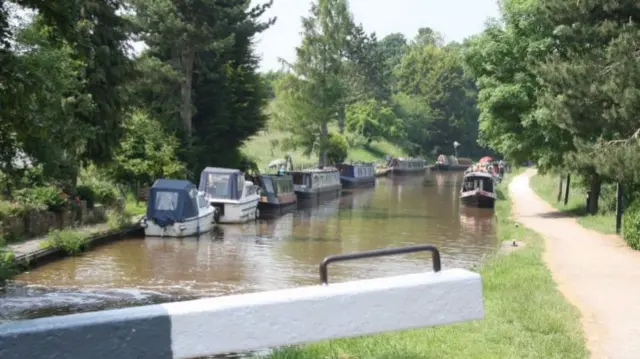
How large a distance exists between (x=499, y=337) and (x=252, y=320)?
4918mm

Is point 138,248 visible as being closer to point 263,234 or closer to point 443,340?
point 263,234

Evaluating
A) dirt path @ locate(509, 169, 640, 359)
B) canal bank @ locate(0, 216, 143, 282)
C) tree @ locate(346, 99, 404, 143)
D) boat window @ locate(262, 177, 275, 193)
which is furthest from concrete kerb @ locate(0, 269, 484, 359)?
tree @ locate(346, 99, 404, 143)

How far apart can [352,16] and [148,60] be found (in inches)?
1410

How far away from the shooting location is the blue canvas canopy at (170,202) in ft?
87.6

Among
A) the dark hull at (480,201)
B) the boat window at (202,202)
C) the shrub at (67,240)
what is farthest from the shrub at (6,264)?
the dark hull at (480,201)

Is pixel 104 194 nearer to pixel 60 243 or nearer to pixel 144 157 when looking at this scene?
pixel 144 157

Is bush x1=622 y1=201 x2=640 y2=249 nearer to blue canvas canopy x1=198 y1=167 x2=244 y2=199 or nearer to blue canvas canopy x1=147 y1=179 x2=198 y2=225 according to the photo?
blue canvas canopy x1=147 y1=179 x2=198 y2=225

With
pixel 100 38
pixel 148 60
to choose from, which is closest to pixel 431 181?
pixel 148 60

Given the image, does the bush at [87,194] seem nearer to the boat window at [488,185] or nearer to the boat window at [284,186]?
the boat window at [284,186]

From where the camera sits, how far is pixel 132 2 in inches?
1480

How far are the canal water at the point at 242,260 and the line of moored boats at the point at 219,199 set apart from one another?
0.64 meters

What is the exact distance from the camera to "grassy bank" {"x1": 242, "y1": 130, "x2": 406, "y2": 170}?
67.1 meters

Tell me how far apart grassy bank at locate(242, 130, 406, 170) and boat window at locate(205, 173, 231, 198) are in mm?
27120

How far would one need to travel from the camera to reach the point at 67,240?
21500 mm
